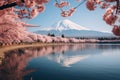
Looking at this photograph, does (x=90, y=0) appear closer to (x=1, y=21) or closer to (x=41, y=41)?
(x=1, y=21)

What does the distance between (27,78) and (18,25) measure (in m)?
9.64

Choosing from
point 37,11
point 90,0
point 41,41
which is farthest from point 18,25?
point 41,41

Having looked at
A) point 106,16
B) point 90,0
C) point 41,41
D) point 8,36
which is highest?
point 90,0

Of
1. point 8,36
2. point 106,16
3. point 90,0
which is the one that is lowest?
point 8,36

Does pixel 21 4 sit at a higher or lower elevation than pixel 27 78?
higher

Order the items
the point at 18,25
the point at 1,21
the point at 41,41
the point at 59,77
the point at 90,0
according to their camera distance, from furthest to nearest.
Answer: the point at 41,41 → the point at 18,25 → the point at 1,21 → the point at 59,77 → the point at 90,0

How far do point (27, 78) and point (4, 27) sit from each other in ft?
29.9

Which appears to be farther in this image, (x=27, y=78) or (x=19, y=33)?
(x=19, y=33)

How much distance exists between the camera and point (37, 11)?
866 centimetres

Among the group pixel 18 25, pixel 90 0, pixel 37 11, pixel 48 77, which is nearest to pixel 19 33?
pixel 18 25

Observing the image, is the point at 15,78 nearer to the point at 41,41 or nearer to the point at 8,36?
the point at 8,36

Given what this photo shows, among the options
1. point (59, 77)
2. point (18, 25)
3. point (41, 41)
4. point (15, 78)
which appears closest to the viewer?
point (15, 78)

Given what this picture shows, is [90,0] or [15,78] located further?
[15,78]

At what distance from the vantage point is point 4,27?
28.1 metres
